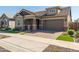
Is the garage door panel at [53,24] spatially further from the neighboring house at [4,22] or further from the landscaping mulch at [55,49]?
the neighboring house at [4,22]

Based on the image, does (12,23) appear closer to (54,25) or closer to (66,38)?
(54,25)

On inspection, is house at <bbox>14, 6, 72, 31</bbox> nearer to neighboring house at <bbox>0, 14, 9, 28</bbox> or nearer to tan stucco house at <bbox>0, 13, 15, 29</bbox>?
tan stucco house at <bbox>0, 13, 15, 29</bbox>

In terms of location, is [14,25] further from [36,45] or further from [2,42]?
[36,45]

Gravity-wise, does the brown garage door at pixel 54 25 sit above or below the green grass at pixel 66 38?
above

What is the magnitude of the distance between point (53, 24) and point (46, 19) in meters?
0.30

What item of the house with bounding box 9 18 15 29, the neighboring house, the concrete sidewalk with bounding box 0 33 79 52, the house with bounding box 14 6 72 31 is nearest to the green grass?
the concrete sidewalk with bounding box 0 33 79 52

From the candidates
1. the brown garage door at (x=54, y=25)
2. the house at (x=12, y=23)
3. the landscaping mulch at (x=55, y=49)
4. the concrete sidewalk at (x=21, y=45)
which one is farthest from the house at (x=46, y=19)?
the landscaping mulch at (x=55, y=49)

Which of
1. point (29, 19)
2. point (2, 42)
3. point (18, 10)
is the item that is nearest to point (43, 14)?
point (29, 19)

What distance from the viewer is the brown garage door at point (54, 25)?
517cm

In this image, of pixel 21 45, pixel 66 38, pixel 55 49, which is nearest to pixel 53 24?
pixel 66 38

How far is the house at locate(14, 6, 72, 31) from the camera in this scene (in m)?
5.12

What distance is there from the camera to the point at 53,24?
5250mm

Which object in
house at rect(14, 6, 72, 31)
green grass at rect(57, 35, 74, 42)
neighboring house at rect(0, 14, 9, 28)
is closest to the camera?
green grass at rect(57, 35, 74, 42)

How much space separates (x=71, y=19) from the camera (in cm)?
521
